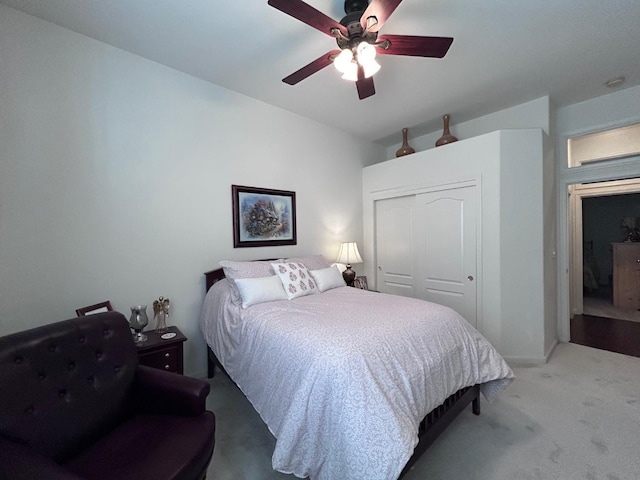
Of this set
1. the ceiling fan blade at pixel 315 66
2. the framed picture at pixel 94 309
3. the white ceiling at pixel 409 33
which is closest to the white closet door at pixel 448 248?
the white ceiling at pixel 409 33

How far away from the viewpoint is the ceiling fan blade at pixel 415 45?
5.23 ft

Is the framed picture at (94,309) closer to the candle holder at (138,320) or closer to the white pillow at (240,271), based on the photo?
the candle holder at (138,320)

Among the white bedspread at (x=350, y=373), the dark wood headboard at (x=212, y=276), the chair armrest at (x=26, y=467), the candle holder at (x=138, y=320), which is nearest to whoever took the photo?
the chair armrest at (x=26, y=467)

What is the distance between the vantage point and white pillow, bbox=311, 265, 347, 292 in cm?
271

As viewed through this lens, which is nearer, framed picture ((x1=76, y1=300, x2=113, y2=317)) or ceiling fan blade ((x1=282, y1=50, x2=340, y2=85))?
ceiling fan blade ((x1=282, y1=50, x2=340, y2=85))

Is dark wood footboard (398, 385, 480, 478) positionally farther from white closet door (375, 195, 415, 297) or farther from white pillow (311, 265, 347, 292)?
white closet door (375, 195, 415, 297)

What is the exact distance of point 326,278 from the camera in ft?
9.09

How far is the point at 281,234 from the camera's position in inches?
126

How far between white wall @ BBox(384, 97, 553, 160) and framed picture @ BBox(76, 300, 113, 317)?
13.8ft

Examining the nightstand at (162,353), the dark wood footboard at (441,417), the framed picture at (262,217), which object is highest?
the framed picture at (262,217)

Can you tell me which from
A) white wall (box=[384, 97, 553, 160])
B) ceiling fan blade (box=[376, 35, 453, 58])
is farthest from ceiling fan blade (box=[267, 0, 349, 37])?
white wall (box=[384, 97, 553, 160])

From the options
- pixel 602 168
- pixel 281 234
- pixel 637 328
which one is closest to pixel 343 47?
pixel 281 234

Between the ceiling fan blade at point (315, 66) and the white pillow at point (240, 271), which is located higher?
the ceiling fan blade at point (315, 66)

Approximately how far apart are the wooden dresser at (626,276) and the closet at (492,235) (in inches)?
112
